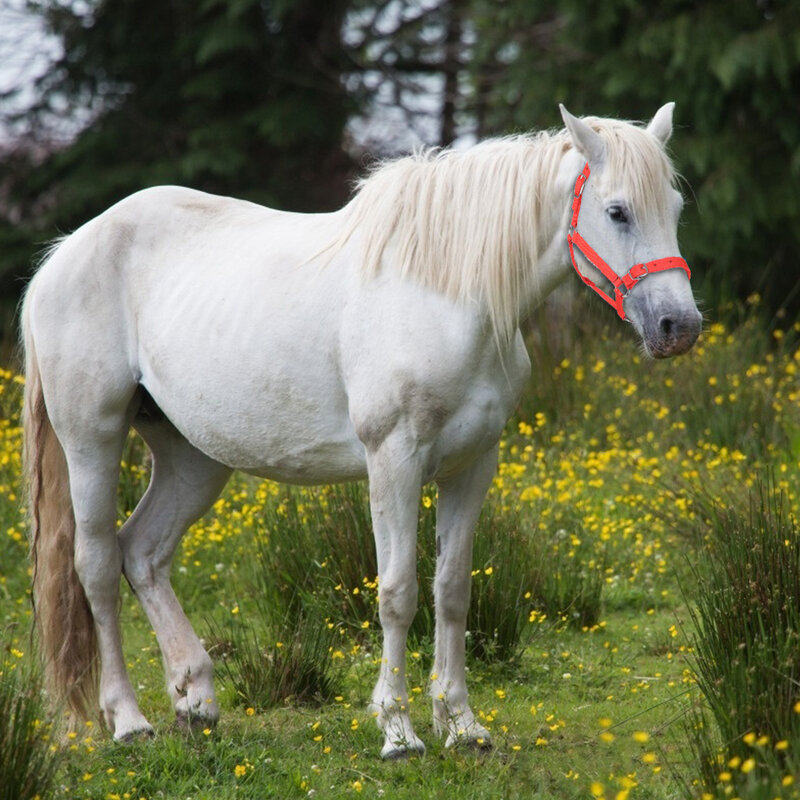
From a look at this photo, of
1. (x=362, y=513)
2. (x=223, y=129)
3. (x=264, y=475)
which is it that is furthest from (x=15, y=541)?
(x=223, y=129)

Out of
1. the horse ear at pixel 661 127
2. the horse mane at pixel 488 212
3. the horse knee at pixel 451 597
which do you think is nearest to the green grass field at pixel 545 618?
the horse knee at pixel 451 597

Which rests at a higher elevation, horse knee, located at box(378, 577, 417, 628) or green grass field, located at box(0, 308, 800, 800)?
horse knee, located at box(378, 577, 417, 628)

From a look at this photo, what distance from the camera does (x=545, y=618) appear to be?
5.10 metres

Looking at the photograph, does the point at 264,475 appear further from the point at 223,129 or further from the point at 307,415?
the point at 223,129


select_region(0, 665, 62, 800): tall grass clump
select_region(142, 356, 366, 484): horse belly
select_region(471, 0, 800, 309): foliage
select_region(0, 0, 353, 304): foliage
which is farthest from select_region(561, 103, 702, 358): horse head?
select_region(0, 0, 353, 304): foliage

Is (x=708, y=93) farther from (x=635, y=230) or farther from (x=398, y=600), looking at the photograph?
(x=398, y=600)

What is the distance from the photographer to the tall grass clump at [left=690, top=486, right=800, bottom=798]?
2877 mm

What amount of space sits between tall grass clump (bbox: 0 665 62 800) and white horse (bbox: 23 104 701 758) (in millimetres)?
804

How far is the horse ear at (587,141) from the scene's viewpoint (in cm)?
339

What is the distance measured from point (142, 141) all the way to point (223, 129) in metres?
0.89

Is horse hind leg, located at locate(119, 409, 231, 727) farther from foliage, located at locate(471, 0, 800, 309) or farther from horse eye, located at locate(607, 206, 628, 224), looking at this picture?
foliage, located at locate(471, 0, 800, 309)

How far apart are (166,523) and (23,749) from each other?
1480 millimetres

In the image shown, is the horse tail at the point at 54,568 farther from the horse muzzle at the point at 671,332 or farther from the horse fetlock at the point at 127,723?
the horse muzzle at the point at 671,332

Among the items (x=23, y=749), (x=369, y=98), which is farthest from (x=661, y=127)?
(x=369, y=98)
